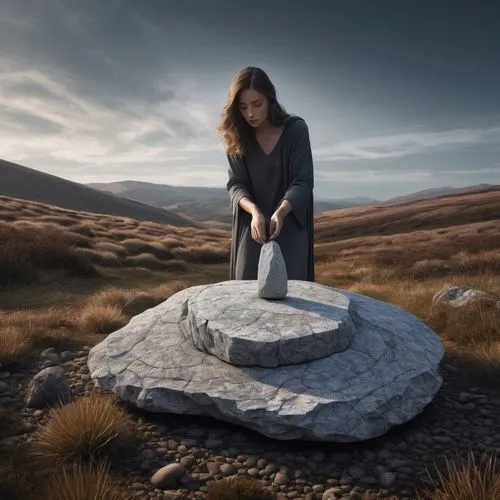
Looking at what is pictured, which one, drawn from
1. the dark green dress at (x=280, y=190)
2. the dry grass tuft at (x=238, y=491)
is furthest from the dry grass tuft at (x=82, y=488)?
the dark green dress at (x=280, y=190)

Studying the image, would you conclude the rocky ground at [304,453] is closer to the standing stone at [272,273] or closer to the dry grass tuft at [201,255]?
the standing stone at [272,273]

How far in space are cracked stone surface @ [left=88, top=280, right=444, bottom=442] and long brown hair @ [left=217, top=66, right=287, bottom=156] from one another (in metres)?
2.28

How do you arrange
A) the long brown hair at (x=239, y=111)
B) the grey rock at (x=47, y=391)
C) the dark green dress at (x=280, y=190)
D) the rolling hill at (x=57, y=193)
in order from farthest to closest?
the rolling hill at (x=57, y=193)
the dark green dress at (x=280, y=190)
the long brown hair at (x=239, y=111)
the grey rock at (x=47, y=391)

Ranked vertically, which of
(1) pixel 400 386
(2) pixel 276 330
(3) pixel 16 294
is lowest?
(3) pixel 16 294

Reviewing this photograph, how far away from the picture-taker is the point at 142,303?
1055 centimetres

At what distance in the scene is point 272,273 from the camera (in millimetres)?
5309

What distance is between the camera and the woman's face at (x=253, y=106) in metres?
5.88

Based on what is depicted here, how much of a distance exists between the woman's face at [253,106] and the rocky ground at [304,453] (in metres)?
3.62

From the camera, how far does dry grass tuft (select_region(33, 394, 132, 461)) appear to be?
13.0 ft

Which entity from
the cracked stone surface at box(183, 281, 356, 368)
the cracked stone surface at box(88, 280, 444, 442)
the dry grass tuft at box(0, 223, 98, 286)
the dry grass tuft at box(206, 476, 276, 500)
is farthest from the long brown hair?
the dry grass tuft at box(0, 223, 98, 286)

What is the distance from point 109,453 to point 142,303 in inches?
261

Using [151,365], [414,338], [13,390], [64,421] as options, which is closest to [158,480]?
[64,421]

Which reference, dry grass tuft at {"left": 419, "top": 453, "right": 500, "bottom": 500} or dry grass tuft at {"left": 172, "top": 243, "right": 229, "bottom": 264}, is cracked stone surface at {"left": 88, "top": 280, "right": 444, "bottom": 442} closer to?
dry grass tuft at {"left": 419, "top": 453, "right": 500, "bottom": 500}

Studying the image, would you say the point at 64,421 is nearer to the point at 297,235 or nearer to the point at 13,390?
the point at 13,390
